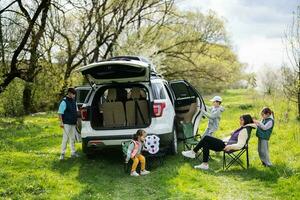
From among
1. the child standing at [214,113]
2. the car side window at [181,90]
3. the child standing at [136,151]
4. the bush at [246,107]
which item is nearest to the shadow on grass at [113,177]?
the child standing at [136,151]

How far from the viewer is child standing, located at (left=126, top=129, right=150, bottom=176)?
9539mm

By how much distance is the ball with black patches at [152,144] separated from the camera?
984 cm

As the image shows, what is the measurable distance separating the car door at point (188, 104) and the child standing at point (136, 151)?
95.3 inches

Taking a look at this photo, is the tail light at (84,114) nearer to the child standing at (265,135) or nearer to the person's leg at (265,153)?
the child standing at (265,135)

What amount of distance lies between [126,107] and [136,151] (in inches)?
69.7

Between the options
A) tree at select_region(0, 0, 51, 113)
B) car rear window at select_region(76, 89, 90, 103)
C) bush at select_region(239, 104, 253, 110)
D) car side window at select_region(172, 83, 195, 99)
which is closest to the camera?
car side window at select_region(172, 83, 195, 99)

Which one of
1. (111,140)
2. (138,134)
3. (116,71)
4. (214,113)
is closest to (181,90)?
(214,113)

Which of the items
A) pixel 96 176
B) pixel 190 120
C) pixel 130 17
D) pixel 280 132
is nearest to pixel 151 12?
pixel 130 17

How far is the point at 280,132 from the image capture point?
15367 millimetres

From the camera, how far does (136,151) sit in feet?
31.4

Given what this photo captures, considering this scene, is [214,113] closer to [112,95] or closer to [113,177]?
[112,95]

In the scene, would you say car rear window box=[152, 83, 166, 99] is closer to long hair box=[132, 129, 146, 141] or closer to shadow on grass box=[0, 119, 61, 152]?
long hair box=[132, 129, 146, 141]

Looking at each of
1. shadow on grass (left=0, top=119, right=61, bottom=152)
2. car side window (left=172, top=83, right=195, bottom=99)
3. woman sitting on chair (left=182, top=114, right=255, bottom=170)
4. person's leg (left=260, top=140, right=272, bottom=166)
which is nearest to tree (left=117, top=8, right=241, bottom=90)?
shadow on grass (left=0, top=119, right=61, bottom=152)

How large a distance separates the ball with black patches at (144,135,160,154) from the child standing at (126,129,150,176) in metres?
0.18
